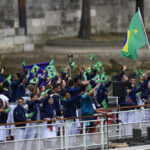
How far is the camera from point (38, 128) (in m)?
18.4

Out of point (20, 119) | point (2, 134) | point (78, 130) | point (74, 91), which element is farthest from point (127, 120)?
point (2, 134)

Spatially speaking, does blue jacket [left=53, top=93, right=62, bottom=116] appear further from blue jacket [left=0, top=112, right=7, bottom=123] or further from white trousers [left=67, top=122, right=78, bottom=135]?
blue jacket [left=0, top=112, right=7, bottom=123]

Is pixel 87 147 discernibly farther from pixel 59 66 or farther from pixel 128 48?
pixel 59 66

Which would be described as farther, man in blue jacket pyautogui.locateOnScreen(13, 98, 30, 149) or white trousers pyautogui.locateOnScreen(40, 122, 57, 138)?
white trousers pyautogui.locateOnScreen(40, 122, 57, 138)

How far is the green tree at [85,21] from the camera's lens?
38.8m

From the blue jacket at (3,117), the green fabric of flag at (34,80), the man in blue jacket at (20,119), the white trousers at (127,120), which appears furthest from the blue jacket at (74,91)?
the green fabric of flag at (34,80)

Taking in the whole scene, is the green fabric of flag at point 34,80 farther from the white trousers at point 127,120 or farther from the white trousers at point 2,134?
the white trousers at point 2,134

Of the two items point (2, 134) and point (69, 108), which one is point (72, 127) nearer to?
point (69, 108)

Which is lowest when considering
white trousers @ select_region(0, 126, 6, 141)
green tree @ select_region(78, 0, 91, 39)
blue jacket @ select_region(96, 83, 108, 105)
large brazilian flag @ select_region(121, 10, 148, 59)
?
white trousers @ select_region(0, 126, 6, 141)

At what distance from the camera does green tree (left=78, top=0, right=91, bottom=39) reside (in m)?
38.8

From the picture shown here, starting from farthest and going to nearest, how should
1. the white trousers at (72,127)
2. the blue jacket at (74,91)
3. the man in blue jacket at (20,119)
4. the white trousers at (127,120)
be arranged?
1. the blue jacket at (74,91)
2. the white trousers at (127,120)
3. the white trousers at (72,127)
4. the man in blue jacket at (20,119)

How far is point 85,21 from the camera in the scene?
39.2 meters

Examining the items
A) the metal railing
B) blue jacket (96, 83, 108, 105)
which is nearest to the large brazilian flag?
blue jacket (96, 83, 108, 105)

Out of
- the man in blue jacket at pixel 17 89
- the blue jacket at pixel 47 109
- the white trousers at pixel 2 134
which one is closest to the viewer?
the white trousers at pixel 2 134
